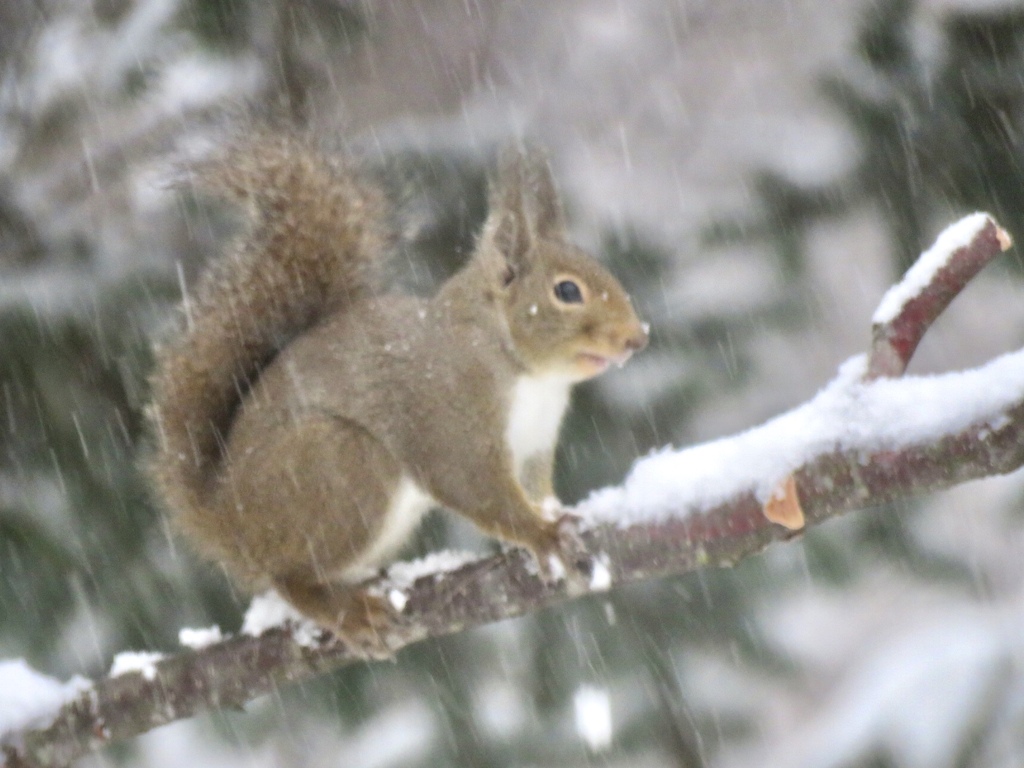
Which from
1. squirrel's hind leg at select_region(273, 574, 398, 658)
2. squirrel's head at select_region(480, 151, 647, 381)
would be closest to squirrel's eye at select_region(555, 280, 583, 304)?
squirrel's head at select_region(480, 151, 647, 381)

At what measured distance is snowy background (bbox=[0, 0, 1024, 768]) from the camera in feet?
7.15

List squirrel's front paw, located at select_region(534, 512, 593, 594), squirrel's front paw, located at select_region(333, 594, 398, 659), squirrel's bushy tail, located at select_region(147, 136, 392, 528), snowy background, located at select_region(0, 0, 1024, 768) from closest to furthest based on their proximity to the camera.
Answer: squirrel's front paw, located at select_region(534, 512, 593, 594) < squirrel's front paw, located at select_region(333, 594, 398, 659) < squirrel's bushy tail, located at select_region(147, 136, 392, 528) < snowy background, located at select_region(0, 0, 1024, 768)

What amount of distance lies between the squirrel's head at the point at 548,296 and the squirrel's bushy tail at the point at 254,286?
26cm

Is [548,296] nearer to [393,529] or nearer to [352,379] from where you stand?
Result: [352,379]

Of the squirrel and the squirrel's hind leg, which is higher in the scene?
the squirrel

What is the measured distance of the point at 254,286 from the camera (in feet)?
6.56

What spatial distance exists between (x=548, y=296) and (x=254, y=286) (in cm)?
48

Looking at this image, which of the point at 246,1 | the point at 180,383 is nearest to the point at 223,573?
the point at 180,383

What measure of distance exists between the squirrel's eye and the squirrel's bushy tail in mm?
351

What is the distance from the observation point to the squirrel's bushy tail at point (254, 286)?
6.43 feet

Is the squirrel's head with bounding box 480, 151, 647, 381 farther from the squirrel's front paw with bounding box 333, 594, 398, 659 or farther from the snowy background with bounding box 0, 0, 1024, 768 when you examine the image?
the squirrel's front paw with bounding box 333, 594, 398, 659

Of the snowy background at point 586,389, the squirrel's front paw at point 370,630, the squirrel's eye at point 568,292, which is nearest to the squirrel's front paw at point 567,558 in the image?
the squirrel's front paw at point 370,630

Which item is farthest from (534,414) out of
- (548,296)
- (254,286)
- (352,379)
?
(254,286)

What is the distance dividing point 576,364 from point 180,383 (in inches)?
24.6
